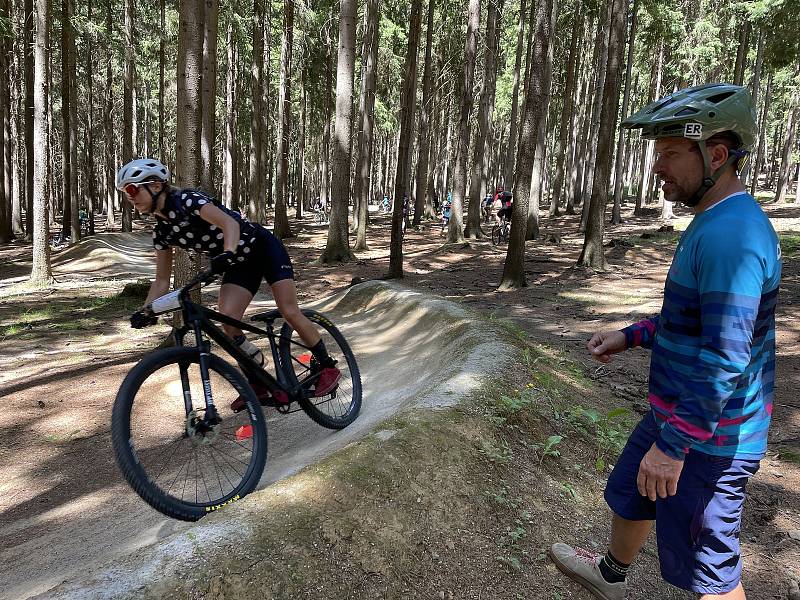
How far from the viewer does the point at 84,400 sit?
21.0 feet

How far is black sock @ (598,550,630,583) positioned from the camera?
8.32 feet

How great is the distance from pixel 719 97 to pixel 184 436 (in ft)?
11.4

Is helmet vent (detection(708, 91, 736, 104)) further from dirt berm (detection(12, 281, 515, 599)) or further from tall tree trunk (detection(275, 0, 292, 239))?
tall tree trunk (detection(275, 0, 292, 239))

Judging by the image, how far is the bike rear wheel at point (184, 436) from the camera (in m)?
2.96

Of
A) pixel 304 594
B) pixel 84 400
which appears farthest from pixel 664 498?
pixel 84 400

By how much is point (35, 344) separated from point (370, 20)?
55.8 feet

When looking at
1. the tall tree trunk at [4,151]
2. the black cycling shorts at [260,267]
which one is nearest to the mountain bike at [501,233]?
the black cycling shorts at [260,267]

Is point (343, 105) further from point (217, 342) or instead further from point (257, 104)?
point (217, 342)

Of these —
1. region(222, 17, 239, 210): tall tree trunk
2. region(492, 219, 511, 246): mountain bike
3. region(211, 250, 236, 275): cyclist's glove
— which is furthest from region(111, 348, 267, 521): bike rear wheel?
region(222, 17, 239, 210): tall tree trunk

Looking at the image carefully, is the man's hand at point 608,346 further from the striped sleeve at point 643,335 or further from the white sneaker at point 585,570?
the white sneaker at point 585,570

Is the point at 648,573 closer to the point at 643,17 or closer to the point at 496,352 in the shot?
the point at 496,352

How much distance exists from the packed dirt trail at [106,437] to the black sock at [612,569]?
1.59m

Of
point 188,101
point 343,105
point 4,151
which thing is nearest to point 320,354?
Result: point 188,101

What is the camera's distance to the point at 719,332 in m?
1.77
